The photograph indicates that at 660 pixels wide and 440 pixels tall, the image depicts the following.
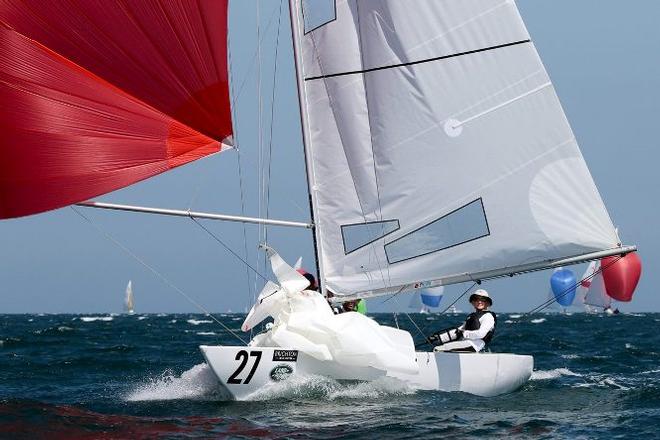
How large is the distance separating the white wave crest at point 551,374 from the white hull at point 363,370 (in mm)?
2735

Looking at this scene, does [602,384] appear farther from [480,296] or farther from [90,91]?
[90,91]

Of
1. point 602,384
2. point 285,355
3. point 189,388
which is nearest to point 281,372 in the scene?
point 285,355

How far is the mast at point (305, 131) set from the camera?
12.0 metres

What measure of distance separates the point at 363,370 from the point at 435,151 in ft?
8.87

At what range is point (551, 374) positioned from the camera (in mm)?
16219

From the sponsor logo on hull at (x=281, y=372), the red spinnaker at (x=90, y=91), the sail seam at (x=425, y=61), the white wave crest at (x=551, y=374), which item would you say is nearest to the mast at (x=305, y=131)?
the sail seam at (x=425, y=61)

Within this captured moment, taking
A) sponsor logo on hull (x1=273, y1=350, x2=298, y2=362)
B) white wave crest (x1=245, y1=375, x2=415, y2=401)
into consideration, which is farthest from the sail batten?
sponsor logo on hull (x1=273, y1=350, x2=298, y2=362)

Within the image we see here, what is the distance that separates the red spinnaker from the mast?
3.97 feet

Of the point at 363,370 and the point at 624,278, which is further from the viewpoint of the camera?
the point at 624,278

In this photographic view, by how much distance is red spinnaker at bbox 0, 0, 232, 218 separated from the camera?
1054 centimetres

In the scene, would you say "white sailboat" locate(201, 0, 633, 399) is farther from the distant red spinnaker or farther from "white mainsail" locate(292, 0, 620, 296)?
the distant red spinnaker

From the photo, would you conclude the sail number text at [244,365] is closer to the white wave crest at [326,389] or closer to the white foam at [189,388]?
the white wave crest at [326,389]

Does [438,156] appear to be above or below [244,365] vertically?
above

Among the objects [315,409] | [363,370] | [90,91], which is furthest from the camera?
[363,370]
